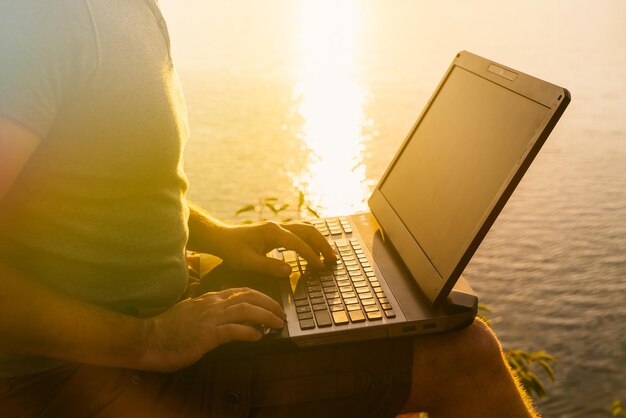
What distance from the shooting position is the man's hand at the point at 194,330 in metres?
1.03

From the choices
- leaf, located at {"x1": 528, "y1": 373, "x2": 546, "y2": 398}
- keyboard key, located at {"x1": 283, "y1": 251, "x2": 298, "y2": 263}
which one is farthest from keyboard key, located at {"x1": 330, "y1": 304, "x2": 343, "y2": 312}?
leaf, located at {"x1": 528, "y1": 373, "x2": 546, "y2": 398}

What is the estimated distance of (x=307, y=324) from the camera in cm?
113

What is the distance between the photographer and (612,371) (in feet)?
8.91

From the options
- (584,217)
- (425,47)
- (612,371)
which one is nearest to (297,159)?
(584,217)

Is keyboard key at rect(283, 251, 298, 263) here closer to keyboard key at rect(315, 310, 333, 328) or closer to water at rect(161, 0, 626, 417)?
keyboard key at rect(315, 310, 333, 328)

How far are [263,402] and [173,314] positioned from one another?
0.70 ft

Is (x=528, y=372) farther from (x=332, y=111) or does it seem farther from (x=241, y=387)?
(x=332, y=111)

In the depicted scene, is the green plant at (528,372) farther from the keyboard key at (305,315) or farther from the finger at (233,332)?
the finger at (233,332)

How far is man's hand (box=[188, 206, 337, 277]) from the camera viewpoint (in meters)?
1.34

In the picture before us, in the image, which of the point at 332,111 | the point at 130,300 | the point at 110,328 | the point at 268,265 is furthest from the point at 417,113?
the point at 110,328

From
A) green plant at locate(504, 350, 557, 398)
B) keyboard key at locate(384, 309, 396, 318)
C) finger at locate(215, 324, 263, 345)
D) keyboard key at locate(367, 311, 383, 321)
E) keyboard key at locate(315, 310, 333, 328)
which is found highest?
keyboard key at locate(384, 309, 396, 318)

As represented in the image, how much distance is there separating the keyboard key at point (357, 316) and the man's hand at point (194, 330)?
141 mm

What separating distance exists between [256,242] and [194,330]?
1.27ft

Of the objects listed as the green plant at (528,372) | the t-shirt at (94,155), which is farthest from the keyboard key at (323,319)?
the green plant at (528,372)
